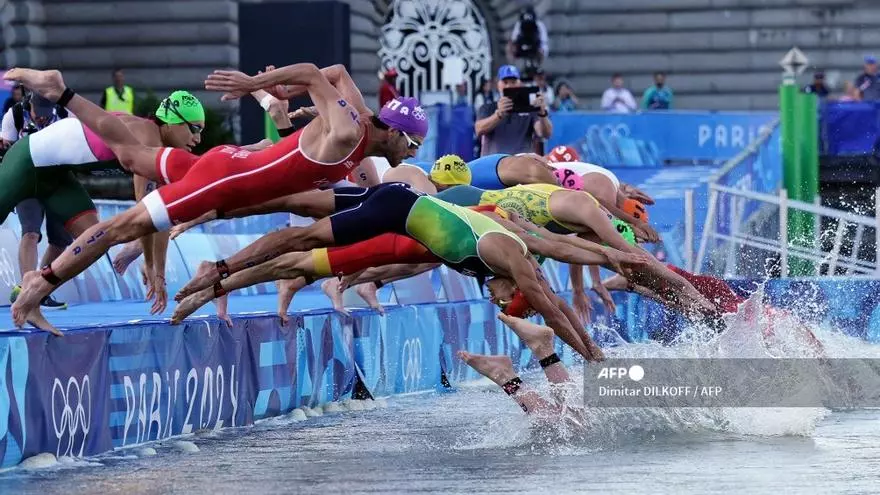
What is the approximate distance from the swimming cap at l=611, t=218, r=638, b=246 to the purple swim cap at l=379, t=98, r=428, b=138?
3821mm

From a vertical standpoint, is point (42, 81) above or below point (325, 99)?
above

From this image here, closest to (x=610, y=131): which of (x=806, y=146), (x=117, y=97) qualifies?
(x=806, y=146)

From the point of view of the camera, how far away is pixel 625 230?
655 inches

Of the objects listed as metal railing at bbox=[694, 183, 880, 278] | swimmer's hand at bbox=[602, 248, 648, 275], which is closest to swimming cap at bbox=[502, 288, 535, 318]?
swimmer's hand at bbox=[602, 248, 648, 275]

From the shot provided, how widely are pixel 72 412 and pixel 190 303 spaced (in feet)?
5.34

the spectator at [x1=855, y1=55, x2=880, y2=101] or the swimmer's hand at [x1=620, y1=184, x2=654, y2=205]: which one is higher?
the spectator at [x1=855, y1=55, x2=880, y2=101]

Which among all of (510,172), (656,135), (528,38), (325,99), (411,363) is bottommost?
(411,363)

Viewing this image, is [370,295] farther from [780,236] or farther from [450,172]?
[780,236]

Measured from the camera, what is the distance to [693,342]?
1591cm

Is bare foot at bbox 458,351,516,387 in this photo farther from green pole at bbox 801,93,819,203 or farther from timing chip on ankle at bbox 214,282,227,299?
green pole at bbox 801,93,819,203

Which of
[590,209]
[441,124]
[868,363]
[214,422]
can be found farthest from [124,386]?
[441,124]

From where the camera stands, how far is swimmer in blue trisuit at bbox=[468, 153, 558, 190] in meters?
16.6

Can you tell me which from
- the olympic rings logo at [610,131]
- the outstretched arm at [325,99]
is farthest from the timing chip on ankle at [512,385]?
the olympic rings logo at [610,131]

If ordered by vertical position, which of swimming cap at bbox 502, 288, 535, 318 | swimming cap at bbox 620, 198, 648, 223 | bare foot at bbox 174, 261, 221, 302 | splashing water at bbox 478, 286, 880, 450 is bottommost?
splashing water at bbox 478, 286, 880, 450
